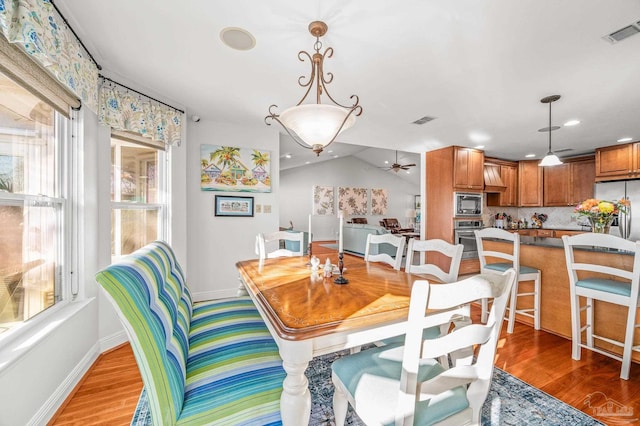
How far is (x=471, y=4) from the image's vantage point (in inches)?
58.6

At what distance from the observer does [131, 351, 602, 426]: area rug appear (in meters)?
1.49

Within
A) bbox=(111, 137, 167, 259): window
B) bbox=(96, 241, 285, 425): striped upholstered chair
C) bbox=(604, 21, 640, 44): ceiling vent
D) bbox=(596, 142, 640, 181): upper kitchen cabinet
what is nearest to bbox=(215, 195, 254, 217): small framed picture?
bbox=(111, 137, 167, 259): window

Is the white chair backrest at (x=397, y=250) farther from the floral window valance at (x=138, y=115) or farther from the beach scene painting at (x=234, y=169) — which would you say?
the floral window valance at (x=138, y=115)

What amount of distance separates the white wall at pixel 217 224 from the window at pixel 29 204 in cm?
160

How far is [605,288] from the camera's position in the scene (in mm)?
1976

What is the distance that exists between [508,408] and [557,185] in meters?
5.50

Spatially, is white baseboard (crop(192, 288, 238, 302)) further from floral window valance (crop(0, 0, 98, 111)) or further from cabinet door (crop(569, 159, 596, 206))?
cabinet door (crop(569, 159, 596, 206))

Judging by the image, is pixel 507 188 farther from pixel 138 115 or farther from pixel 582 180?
pixel 138 115

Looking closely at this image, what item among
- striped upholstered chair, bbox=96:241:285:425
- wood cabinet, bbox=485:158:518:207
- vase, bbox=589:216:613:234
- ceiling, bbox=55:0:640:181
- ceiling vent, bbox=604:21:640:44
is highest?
ceiling, bbox=55:0:640:181

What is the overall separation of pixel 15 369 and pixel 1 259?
0.54m

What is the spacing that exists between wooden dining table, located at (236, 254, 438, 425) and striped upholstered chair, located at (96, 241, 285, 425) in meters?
0.15

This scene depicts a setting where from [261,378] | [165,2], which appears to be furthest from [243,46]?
[261,378]

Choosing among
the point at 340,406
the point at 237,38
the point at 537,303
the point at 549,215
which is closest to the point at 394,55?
the point at 237,38

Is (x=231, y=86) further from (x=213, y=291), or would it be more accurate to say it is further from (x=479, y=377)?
(x=479, y=377)
